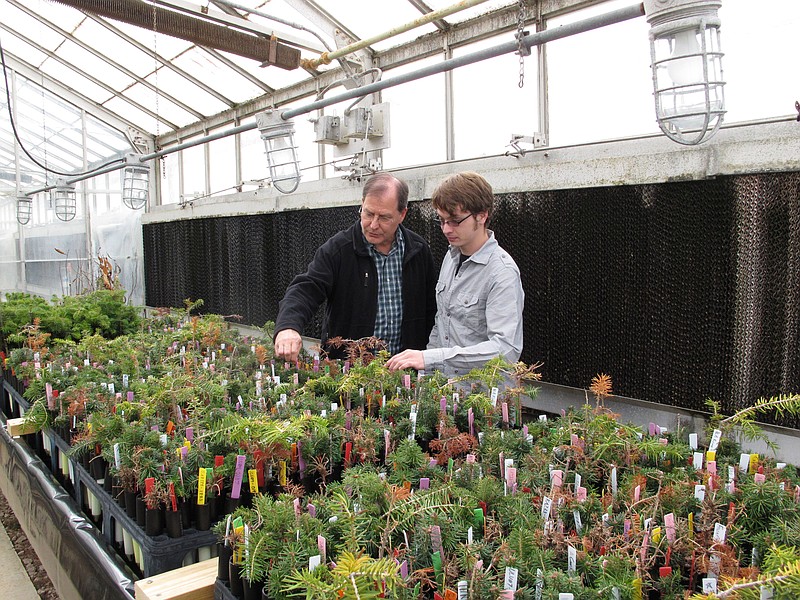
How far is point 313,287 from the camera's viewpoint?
8.63 ft

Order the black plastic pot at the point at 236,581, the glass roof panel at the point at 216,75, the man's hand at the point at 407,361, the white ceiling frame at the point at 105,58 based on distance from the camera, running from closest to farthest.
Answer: the black plastic pot at the point at 236,581
the man's hand at the point at 407,361
the glass roof panel at the point at 216,75
the white ceiling frame at the point at 105,58

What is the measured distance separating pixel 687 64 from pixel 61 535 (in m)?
2.17

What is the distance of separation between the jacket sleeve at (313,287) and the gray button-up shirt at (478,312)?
1.68 ft

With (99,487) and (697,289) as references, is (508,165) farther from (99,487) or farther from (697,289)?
(99,487)

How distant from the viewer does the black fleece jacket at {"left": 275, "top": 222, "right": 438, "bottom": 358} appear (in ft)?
8.69

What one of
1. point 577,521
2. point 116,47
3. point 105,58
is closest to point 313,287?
point 577,521

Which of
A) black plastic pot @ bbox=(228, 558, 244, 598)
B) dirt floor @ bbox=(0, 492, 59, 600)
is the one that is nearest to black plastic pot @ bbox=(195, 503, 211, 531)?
black plastic pot @ bbox=(228, 558, 244, 598)

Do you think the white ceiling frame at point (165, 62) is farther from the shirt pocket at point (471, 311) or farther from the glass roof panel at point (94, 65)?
the shirt pocket at point (471, 311)

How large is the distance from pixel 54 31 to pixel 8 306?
5.05m

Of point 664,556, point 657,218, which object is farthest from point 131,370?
point 657,218

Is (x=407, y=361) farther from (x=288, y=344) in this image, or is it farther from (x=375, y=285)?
(x=375, y=285)

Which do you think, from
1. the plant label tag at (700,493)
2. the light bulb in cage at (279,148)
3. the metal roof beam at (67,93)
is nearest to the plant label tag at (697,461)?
the plant label tag at (700,493)

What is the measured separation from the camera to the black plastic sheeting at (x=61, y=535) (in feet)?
4.93

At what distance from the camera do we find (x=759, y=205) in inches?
91.8
